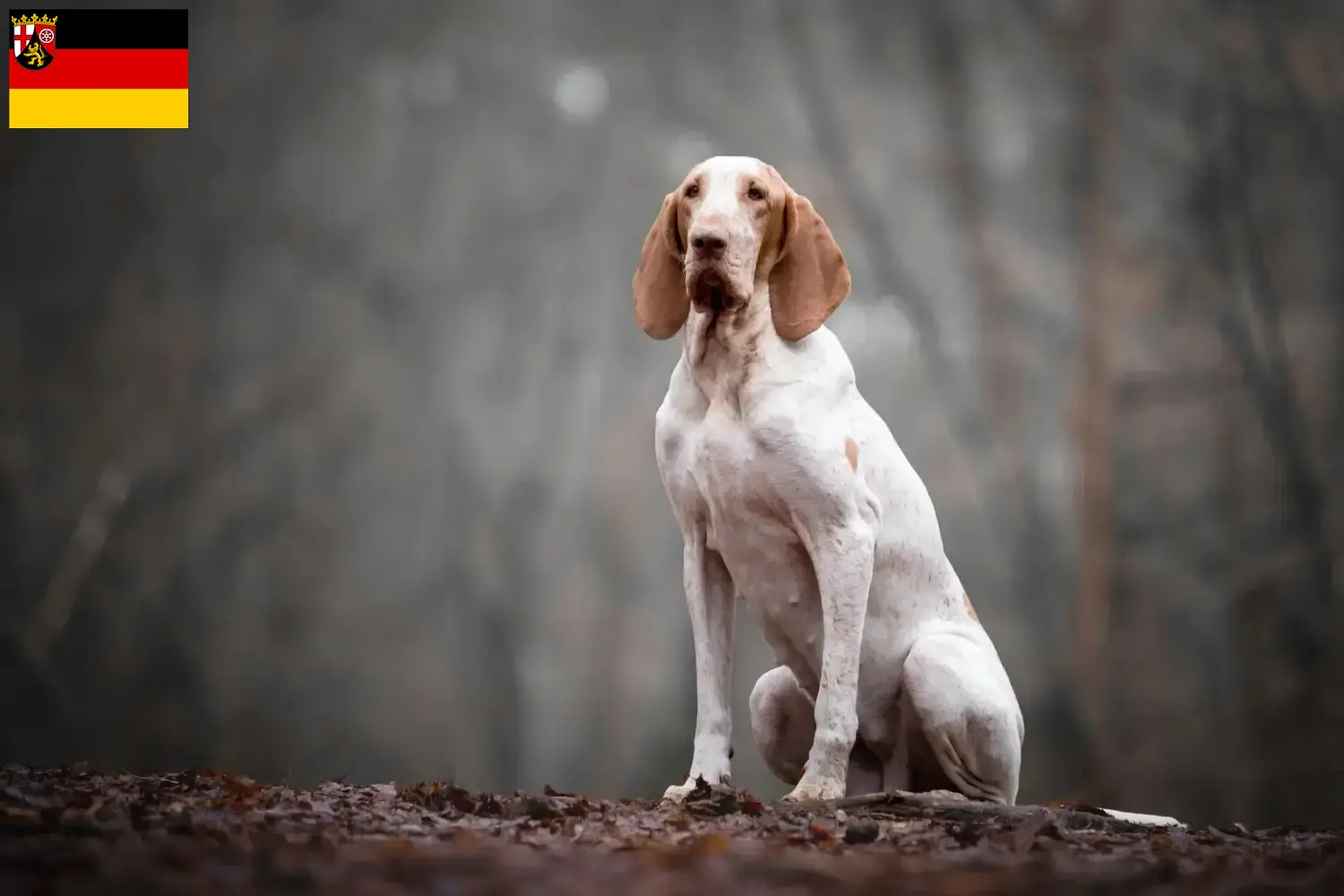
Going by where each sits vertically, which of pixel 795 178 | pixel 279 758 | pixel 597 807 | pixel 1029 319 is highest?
pixel 795 178

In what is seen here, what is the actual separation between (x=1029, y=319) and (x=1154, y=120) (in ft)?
4.69

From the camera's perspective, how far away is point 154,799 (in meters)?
3.36

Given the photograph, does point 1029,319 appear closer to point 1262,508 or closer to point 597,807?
point 1262,508

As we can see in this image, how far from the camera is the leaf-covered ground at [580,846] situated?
239cm

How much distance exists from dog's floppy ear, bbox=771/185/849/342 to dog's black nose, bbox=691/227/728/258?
338 millimetres

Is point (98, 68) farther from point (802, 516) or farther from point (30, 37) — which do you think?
point (802, 516)

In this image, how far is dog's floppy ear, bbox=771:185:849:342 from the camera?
4289 millimetres

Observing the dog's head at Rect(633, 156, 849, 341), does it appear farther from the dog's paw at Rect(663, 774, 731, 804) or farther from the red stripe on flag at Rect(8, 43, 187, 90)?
the red stripe on flag at Rect(8, 43, 187, 90)

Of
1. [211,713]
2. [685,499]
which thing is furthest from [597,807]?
[211,713]

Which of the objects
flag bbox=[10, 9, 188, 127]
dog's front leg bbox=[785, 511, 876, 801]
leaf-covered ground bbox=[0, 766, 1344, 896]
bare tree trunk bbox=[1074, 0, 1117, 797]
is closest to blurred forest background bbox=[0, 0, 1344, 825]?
bare tree trunk bbox=[1074, 0, 1117, 797]

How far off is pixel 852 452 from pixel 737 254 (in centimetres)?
71

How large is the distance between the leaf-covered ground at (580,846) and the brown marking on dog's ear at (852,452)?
1.00 meters

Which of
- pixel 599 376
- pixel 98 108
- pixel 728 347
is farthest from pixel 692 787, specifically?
pixel 98 108

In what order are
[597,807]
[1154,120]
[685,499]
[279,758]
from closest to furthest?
[597,807]
[685,499]
[279,758]
[1154,120]
